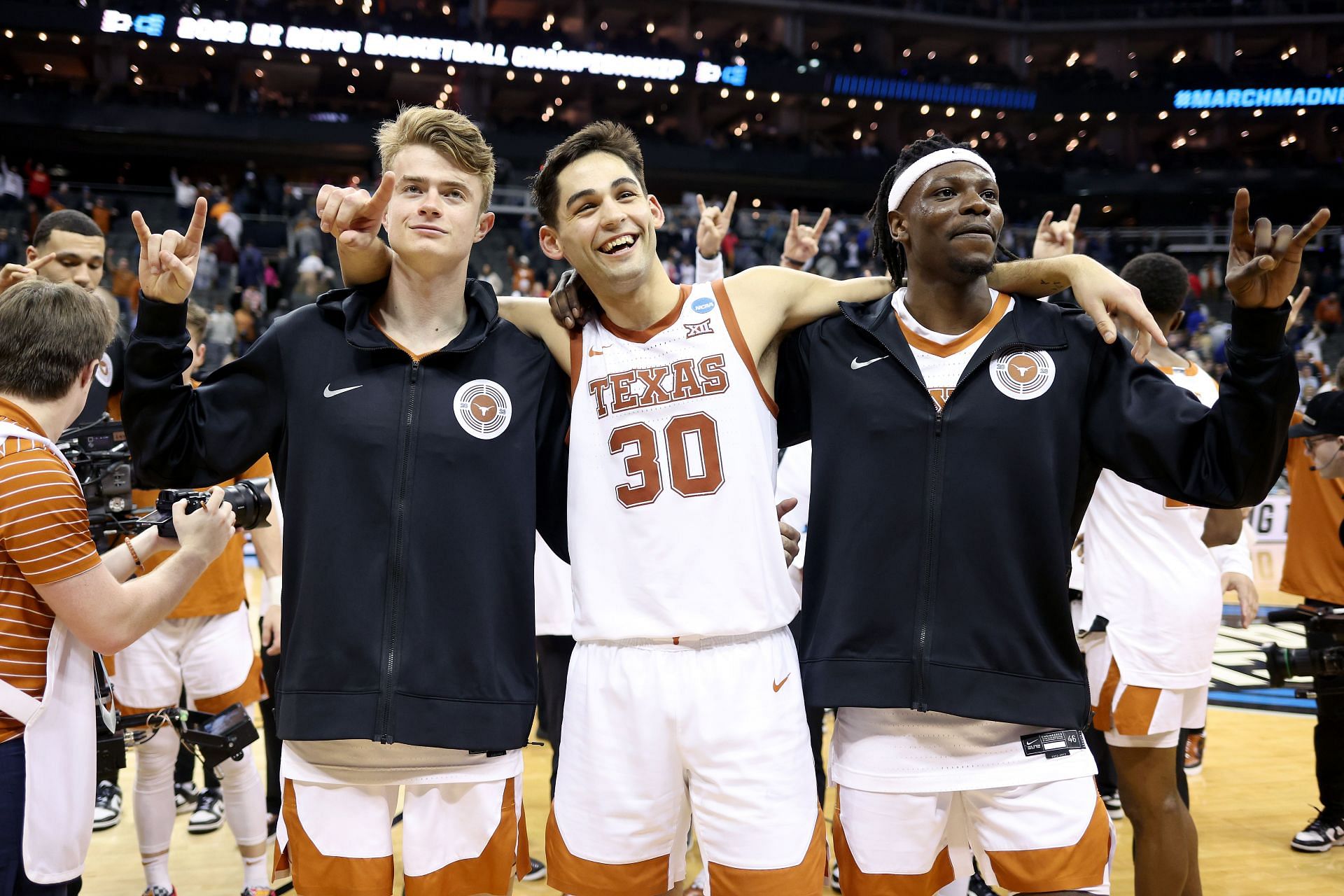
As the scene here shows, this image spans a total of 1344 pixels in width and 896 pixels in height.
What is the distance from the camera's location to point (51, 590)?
260 centimetres

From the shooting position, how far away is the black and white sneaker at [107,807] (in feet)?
17.6

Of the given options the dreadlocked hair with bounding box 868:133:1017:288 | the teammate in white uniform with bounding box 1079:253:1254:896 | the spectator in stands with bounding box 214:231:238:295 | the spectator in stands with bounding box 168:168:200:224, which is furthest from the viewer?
the spectator in stands with bounding box 168:168:200:224

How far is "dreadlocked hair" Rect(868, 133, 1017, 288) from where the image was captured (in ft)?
9.56

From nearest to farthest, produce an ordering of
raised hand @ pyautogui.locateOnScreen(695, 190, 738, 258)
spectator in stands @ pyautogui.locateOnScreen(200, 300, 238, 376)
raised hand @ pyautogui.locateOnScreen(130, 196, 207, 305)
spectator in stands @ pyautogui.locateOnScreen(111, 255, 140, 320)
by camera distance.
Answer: raised hand @ pyautogui.locateOnScreen(130, 196, 207, 305), raised hand @ pyautogui.locateOnScreen(695, 190, 738, 258), spectator in stands @ pyautogui.locateOnScreen(200, 300, 238, 376), spectator in stands @ pyautogui.locateOnScreen(111, 255, 140, 320)

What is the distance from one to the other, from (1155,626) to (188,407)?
335 cm

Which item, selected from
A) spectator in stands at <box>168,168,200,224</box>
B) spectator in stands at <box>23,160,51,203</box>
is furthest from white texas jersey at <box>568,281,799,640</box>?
spectator in stands at <box>23,160,51,203</box>

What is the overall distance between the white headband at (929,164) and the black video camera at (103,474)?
2.45 meters

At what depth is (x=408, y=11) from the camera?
3169 cm

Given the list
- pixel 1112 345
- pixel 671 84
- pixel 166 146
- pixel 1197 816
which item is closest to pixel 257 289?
pixel 166 146

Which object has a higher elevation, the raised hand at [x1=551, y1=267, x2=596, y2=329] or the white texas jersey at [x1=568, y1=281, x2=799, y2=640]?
the raised hand at [x1=551, y1=267, x2=596, y2=329]

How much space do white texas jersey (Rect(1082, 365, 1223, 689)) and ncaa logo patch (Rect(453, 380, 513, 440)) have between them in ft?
8.01

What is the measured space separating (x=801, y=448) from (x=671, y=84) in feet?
99.6

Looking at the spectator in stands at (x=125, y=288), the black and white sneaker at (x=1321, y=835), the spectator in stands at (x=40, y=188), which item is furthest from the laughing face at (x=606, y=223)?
the spectator in stands at (x=40, y=188)

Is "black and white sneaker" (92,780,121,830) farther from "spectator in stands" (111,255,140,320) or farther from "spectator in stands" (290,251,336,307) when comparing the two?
"spectator in stands" (111,255,140,320)
